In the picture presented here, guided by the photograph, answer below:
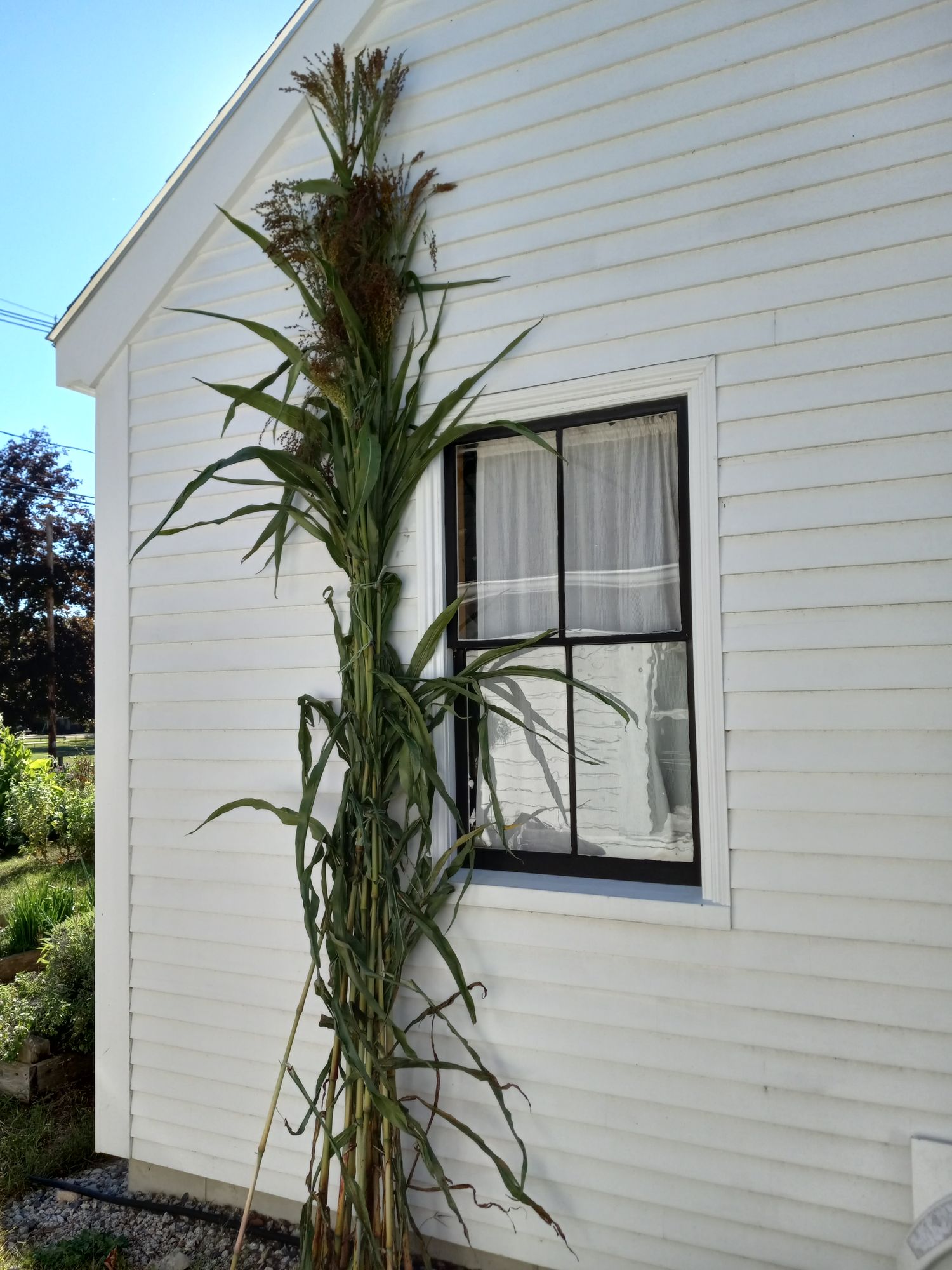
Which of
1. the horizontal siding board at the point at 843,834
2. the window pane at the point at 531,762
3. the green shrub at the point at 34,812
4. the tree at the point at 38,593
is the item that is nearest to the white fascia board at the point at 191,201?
the window pane at the point at 531,762

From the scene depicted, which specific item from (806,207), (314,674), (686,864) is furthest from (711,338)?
(314,674)

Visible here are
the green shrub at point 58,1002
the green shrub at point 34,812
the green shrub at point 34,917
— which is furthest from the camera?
the green shrub at point 34,812

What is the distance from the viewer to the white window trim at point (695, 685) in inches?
83.0

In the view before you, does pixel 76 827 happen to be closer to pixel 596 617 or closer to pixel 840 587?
pixel 596 617

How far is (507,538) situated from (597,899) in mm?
1052

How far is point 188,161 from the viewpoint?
3016 millimetres

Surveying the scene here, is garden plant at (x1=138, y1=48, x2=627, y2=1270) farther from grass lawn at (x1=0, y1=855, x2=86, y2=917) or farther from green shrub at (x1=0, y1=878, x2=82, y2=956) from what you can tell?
grass lawn at (x1=0, y1=855, x2=86, y2=917)

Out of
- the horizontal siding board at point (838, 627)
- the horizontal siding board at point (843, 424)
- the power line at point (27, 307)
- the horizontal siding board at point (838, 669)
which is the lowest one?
the horizontal siding board at point (838, 669)

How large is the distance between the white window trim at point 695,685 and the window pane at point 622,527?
0.10 meters

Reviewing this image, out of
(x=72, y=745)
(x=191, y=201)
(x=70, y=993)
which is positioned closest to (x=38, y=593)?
(x=72, y=745)

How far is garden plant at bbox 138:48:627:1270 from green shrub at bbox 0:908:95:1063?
5.35 ft

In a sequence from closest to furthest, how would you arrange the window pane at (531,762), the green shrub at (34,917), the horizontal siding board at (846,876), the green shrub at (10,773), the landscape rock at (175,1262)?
the horizontal siding board at (846,876) < the window pane at (531,762) < the landscape rock at (175,1262) < the green shrub at (34,917) < the green shrub at (10,773)

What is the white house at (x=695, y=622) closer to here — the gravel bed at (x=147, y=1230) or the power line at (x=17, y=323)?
the gravel bed at (x=147, y=1230)

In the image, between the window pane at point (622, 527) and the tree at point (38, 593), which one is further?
the tree at point (38, 593)
